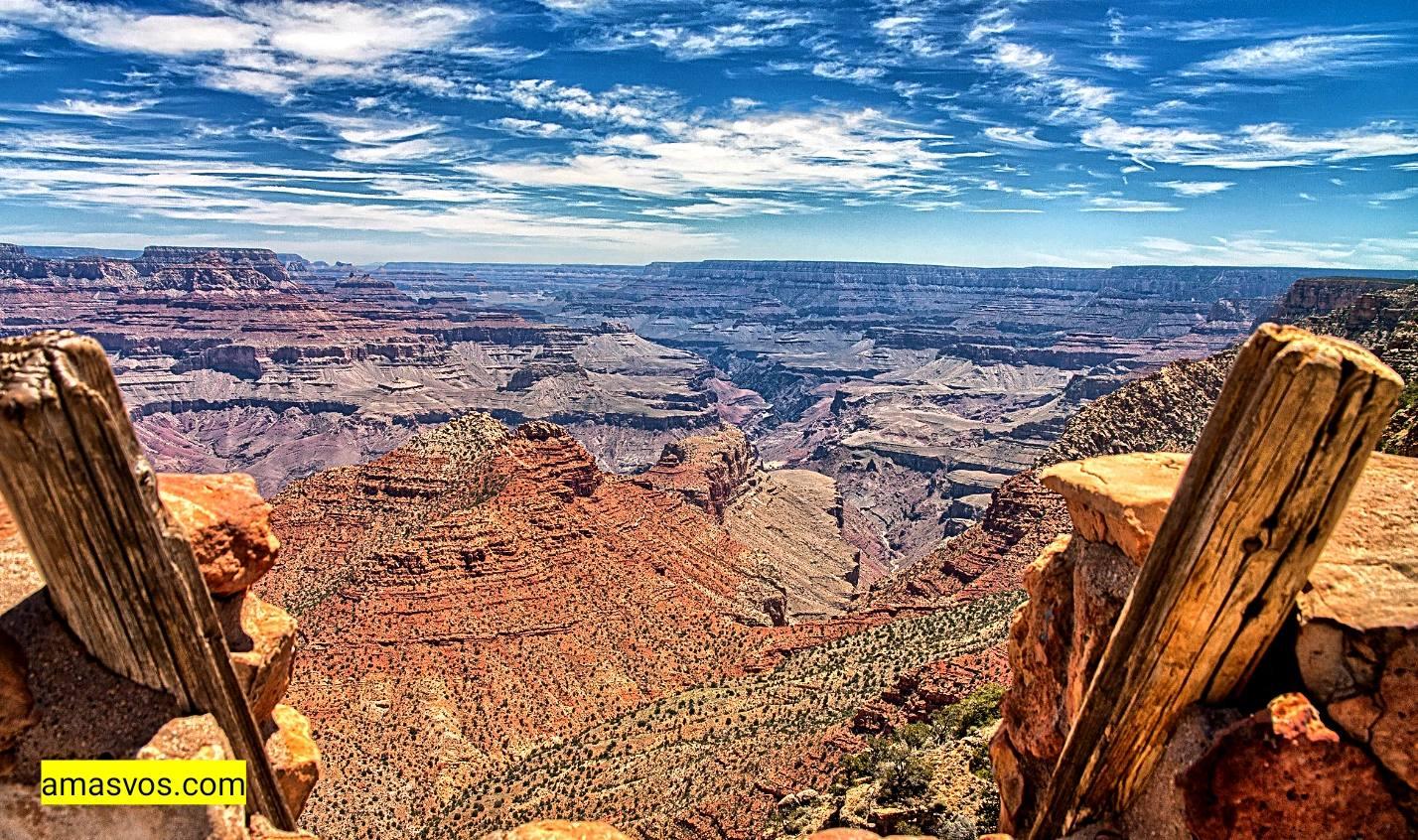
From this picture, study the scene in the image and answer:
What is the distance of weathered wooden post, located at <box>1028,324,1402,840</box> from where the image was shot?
22.1 ft

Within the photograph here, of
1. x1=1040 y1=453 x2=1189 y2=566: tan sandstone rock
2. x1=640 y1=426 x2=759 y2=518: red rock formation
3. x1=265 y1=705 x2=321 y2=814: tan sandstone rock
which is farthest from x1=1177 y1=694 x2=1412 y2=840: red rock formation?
x1=640 y1=426 x2=759 y2=518: red rock formation

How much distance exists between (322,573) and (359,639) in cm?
1008

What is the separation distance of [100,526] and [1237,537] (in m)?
10.0

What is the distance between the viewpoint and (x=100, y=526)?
23.2ft

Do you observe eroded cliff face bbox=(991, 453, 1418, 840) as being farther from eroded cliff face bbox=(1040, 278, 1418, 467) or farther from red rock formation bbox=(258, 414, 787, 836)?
eroded cliff face bbox=(1040, 278, 1418, 467)

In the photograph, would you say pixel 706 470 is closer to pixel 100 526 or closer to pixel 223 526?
pixel 223 526

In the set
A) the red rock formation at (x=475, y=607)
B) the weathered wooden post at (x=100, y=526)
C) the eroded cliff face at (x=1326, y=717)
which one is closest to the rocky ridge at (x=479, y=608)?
the red rock formation at (x=475, y=607)

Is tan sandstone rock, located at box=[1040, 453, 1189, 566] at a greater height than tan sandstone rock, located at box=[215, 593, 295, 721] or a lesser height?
greater

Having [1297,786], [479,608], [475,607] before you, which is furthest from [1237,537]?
[475,607]

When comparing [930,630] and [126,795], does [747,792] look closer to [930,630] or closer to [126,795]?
[930,630]

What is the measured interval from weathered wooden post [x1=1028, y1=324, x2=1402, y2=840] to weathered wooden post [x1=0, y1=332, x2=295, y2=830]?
9051 mm

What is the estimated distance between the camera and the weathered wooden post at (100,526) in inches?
259

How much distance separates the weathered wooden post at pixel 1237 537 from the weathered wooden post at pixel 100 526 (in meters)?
9.05

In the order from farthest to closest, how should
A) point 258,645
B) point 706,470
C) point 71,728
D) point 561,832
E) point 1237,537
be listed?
point 706,470, point 258,645, point 561,832, point 71,728, point 1237,537
